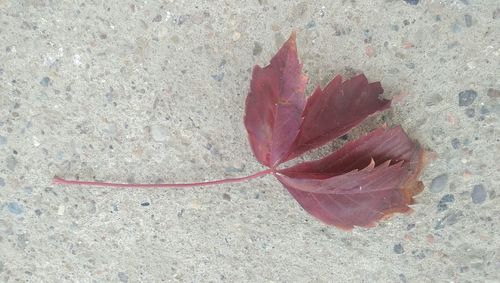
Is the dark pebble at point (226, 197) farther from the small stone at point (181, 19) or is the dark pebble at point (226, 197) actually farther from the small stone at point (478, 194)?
the small stone at point (478, 194)

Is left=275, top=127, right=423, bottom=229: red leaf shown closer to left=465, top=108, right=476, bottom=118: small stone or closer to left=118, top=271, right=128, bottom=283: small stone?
left=465, top=108, right=476, bottom=118: small stone

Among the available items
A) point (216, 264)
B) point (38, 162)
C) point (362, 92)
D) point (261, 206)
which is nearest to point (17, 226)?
point (38, 162)

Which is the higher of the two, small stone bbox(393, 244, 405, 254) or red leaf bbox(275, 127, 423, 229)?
red leaf bbox(275, 127, 423, 229)

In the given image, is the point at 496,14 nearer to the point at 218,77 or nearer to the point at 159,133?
the point at 218,77

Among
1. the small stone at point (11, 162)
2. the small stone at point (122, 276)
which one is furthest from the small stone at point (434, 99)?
the small stone at point (11, 162)

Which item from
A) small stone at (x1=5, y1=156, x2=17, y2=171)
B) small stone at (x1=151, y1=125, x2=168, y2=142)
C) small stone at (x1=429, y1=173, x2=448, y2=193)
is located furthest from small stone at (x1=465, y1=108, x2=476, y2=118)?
small stone at (x1=5, y1=156, x2=17, y2=171)

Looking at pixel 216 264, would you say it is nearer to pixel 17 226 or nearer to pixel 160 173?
pixel 160 173

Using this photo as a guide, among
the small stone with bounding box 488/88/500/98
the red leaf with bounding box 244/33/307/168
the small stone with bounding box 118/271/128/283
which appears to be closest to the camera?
the red leaf with bounding box 244/33/307/168
